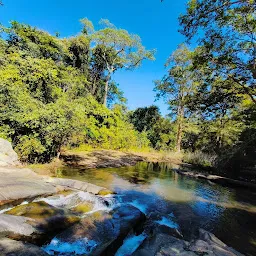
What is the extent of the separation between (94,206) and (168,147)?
2045 cm

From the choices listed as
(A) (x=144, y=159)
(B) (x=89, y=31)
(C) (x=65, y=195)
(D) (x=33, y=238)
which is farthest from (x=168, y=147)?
(D) (x=33, y=238)

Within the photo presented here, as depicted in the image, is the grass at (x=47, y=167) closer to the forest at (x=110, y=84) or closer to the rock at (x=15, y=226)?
the forest at (x=110, y=84)

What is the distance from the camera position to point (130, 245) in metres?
3.89

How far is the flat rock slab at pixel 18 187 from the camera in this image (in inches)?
184

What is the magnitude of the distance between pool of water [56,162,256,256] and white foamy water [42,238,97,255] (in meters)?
2.28

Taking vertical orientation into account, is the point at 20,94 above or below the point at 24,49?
below

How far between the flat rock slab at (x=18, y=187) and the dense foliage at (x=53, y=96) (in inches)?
101

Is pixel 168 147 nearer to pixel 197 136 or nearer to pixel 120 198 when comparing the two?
pixel 197 136

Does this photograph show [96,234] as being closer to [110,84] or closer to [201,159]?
[201,159]

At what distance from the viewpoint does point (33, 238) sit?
3.37 metres

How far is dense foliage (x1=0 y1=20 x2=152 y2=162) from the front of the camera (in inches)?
348

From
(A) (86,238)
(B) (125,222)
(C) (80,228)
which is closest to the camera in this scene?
(A) (86,238)

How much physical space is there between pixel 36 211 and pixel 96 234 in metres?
1.38

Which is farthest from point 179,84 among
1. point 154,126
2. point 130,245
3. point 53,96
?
point 130,245
